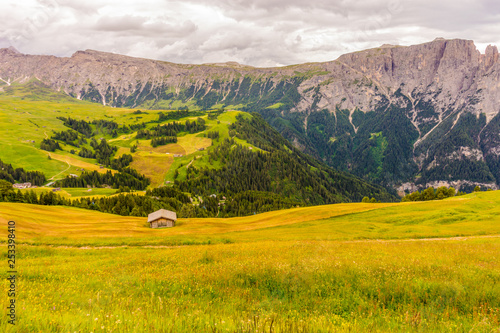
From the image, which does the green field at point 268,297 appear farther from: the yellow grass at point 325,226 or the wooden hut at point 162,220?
the wooden hut at point 162,220

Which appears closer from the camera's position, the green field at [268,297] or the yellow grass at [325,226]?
the green field at [268,297]

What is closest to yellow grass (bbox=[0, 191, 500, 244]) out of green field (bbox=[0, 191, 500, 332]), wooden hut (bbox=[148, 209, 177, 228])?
wooden hut (bbox=[148, 209, 177, 228])

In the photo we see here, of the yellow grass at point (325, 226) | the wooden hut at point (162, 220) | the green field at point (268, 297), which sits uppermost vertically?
the green field at point (268, 297)

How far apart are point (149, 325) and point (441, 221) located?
190 ft

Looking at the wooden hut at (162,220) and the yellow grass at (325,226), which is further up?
the yellow grass at (325,226)

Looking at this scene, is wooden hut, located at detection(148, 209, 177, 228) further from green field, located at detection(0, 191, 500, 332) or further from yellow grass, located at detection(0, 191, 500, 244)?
green field, located at detection(0, 191, 500, 332)

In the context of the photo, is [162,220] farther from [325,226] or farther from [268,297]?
[268,297]

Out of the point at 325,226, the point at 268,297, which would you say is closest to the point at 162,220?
the point at 325,226

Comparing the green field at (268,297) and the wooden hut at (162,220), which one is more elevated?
the green field at (268,297)

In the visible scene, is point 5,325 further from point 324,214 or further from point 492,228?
point 324,214

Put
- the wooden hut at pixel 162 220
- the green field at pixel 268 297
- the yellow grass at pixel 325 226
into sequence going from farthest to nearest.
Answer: the wooden hut at pixel 162 220 → the yellow grass at pixel 325 226 → the green field at pixel 268 297

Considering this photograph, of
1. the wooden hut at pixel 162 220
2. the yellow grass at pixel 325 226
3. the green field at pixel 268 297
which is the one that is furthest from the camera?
the wooden hut at pixel 162 220

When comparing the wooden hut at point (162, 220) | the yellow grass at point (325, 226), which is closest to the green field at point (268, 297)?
the yellow grass at point (325, 226)

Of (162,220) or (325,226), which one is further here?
(162,220)
